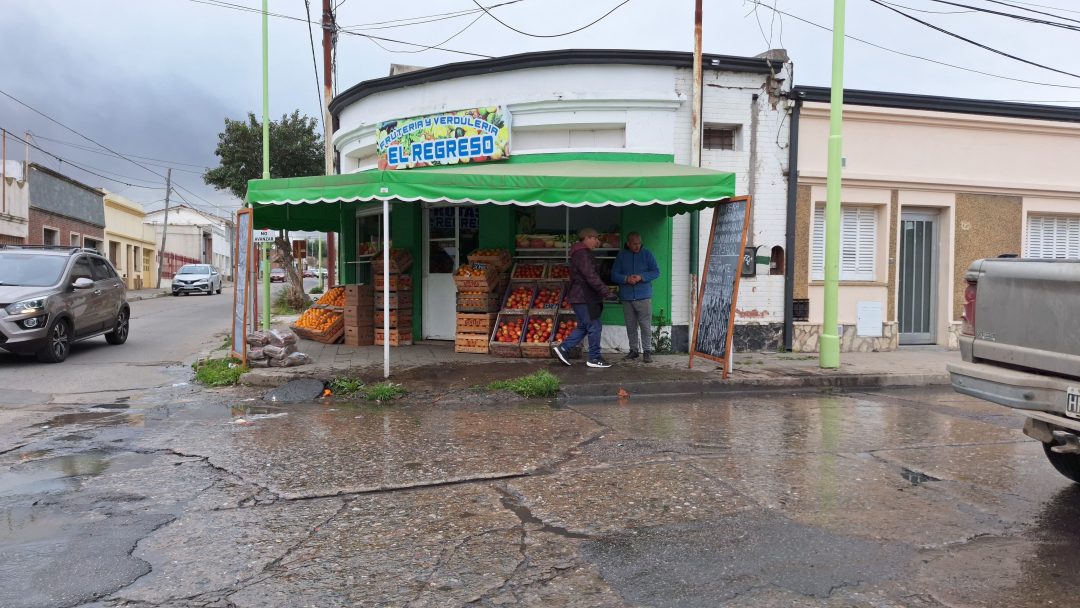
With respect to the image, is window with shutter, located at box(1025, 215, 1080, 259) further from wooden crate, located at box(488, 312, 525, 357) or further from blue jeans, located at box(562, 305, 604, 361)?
wooden crate, located at box(488, 312, 525, 357)

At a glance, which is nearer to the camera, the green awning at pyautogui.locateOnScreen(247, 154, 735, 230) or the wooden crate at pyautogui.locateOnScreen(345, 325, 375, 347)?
the green awning at pyautogui.locateOnScreen(247, 154, 735, 230)

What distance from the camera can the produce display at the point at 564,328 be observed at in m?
10.2

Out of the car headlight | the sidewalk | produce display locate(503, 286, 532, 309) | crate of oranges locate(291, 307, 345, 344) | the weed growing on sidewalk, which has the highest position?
produce display locate(503, 286, 532, 309)

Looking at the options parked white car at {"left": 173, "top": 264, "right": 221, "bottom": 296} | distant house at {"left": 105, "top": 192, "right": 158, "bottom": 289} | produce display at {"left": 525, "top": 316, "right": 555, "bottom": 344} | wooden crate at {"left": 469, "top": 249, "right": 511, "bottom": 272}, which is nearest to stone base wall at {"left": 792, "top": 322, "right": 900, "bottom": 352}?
produce display at {"left": 525, "top": 316, "right": 555, "bottom": 344}

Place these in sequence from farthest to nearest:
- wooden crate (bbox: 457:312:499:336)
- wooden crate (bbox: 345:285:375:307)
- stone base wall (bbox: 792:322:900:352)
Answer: stone base wall (bbox: 792:322:900:352)
wooden crate (bbox: 345:285:375:307)
wooden crate (bbox: 457:312:499:336)

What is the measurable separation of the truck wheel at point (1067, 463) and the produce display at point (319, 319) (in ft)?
32.6

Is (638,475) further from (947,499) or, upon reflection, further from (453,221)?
(453,221)

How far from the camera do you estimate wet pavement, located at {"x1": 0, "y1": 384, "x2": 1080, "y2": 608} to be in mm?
3188

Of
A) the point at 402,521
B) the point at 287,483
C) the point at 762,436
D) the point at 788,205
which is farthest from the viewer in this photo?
the point at 788,205

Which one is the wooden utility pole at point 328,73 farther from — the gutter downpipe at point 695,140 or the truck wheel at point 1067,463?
the truck wheel at point 1067,463

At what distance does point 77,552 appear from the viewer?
3555mm

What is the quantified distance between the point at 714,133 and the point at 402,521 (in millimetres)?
9082

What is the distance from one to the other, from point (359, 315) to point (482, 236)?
2.39 meters

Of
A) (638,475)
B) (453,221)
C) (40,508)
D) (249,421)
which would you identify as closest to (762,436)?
(638,475)
